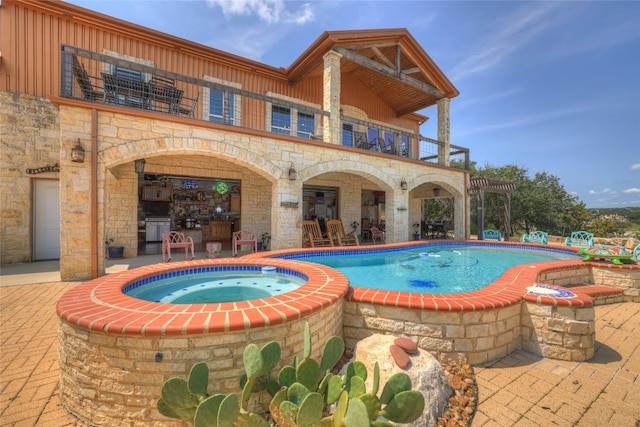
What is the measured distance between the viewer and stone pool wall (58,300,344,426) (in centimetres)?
187

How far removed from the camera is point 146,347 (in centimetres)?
188

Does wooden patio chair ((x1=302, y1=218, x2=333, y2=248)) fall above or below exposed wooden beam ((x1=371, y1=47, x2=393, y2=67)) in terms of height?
below

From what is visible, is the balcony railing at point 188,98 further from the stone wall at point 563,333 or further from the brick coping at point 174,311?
the stone wall at point 563,333

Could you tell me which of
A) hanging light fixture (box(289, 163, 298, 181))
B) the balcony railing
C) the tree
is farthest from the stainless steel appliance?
the tree

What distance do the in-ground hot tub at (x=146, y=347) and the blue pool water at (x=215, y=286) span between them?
128cm

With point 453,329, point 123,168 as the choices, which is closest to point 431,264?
point 453,329

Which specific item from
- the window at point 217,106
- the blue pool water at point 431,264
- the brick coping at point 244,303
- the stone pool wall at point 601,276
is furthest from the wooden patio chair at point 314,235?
the stone pool wall at point 601,276

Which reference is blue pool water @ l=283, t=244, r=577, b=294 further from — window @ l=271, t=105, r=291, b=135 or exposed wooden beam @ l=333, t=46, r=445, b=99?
exposed wooden beam @ l=333, t=46, r=445, b=99

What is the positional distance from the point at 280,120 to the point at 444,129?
7.48 metres

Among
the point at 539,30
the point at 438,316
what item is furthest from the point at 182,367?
the point at 539,30

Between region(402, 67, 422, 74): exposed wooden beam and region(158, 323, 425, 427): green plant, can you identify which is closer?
region(158, 323, 425, 427): green plant

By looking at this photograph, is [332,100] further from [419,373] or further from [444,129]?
[419,373]

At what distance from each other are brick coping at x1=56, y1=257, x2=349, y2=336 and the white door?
702 cm

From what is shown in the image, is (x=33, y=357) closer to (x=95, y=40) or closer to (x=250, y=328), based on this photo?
(x=250, y=328)
